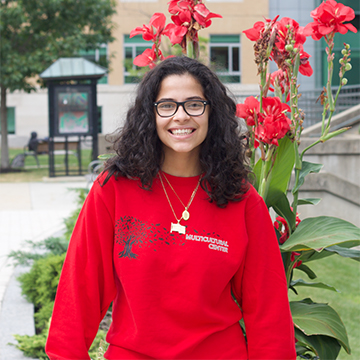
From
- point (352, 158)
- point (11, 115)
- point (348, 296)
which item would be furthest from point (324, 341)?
point (11, 115)

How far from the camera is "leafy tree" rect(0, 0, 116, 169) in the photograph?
15.6 m

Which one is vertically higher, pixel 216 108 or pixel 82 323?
pixel 216 108

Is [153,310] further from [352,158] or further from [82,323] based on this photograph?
[352,158]

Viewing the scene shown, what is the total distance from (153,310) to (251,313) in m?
0.38

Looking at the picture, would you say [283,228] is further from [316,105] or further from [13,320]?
[316,105]

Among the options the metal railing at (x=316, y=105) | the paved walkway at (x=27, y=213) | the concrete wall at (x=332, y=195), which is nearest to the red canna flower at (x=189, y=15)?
the paved walkway at (x=27, y=213)

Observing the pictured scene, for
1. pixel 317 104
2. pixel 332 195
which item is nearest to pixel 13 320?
pixel 332 195

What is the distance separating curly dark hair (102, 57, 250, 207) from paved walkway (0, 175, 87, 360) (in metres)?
2.39

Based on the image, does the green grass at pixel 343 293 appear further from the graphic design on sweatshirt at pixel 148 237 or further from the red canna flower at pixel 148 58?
the red canna flower at pixel 148 58

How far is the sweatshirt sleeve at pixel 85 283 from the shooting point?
1701 millimetres

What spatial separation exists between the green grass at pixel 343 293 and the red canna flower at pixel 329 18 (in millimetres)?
2645

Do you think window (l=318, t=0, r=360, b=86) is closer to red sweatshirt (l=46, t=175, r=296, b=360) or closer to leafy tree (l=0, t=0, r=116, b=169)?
leafy tree (l=0, t=0, r=116, b=169)

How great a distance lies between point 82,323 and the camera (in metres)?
1.71

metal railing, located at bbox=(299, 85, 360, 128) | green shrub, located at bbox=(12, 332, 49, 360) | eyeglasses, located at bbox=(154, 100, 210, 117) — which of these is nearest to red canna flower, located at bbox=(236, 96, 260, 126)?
eyeglasses, located at bbox=(154, 100, 210, 117)
